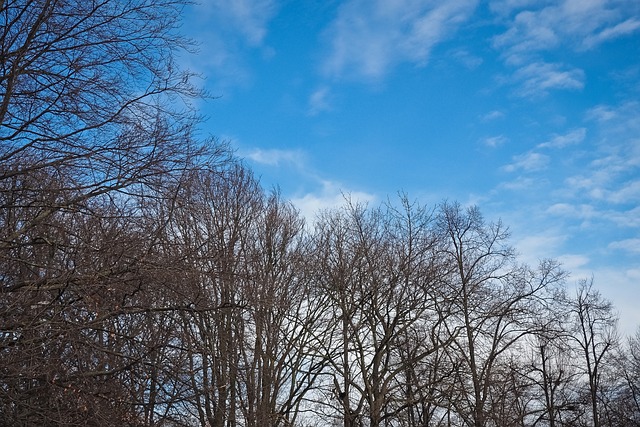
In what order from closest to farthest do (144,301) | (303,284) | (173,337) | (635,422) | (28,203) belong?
1. (28,203)
2. (144,301)
3. (173,337)
4. (303,284)
5. (635,422)

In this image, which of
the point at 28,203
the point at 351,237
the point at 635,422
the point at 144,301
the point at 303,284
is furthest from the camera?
the point at 635,422

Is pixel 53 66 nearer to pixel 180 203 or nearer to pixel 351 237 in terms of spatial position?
pixel 180 203

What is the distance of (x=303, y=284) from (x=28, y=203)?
14.4 meters

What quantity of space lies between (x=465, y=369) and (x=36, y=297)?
1706 cm

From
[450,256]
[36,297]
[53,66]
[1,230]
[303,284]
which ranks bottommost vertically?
[36,297]

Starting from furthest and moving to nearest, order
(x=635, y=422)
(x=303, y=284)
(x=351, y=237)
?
(x=635, y=422) → (x=351, y=237) → (x=303, y=284)

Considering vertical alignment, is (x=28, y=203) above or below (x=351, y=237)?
below

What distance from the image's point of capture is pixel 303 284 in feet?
71.6

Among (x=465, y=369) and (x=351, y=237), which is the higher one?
(x=351, y=237)

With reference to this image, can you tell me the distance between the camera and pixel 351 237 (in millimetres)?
23312

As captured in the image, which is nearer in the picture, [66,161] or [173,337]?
[66,161]

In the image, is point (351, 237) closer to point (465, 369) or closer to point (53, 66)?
point (465, 369)

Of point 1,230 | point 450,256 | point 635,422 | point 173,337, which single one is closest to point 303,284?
point 450,256

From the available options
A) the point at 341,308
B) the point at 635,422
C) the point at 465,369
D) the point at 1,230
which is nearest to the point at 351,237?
the point at 341,308
